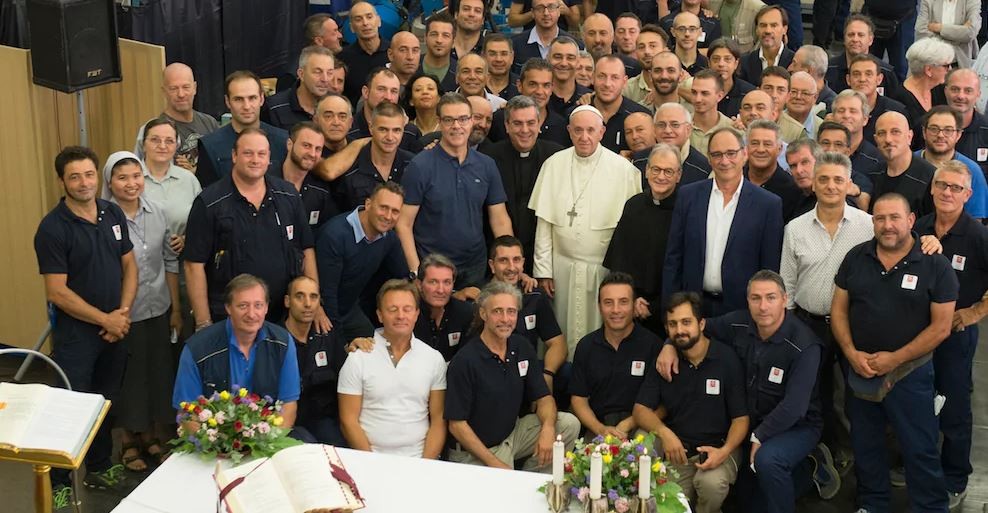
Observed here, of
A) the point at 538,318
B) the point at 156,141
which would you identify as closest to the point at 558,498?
the point at 538,318

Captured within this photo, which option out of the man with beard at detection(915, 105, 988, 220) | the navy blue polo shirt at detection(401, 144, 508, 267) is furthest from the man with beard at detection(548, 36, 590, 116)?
the man with beard at detection(915, 105, 988, 220)

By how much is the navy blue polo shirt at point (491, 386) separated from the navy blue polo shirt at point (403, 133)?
4.86 feet

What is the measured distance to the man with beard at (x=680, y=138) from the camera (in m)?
7.05

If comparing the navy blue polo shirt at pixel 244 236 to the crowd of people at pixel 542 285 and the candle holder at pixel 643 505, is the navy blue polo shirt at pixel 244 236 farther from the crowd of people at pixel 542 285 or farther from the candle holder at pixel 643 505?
the candle holder at pixel 643 505

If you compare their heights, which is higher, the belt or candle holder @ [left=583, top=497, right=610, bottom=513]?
the belt

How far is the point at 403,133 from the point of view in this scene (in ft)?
24.4

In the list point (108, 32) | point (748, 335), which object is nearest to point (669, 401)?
point (748, 335)

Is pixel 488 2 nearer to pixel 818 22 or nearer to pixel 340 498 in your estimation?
pixel 818 22

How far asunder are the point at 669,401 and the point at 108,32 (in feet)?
12.1

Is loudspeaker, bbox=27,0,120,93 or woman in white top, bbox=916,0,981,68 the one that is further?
woman in white top, bbox=916,0,981,68

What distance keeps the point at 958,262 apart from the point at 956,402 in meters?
0.68

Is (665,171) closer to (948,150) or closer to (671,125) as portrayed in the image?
(671,125)

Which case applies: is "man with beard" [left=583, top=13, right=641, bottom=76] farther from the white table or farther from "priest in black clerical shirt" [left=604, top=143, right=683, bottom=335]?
the white table

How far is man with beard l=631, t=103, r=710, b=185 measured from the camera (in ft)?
23.1
